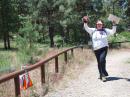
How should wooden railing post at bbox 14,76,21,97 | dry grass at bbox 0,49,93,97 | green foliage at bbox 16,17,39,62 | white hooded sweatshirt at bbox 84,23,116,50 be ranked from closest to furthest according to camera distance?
wooden railing post at bbox 14,76,21,97
dry grass at bbox 0,49,93,97
white hooded sweatshirt at bbox 84,23,116,50
green foliage at bbox 16,17,39,62

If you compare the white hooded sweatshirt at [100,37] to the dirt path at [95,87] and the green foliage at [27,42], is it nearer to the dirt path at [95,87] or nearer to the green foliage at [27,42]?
the dirt path at [95,87]

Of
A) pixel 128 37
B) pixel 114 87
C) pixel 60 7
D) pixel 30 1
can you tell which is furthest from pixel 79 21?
pixel 114 87

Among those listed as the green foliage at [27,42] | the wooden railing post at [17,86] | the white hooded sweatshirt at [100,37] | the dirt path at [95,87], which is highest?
the white hooded sweatshirt at [100,37]

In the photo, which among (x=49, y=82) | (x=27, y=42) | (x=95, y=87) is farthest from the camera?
(x=27, y=42)

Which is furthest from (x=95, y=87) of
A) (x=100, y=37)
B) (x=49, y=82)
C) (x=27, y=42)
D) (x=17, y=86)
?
(x=27, y=42)

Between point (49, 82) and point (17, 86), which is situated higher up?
point (17, 86)

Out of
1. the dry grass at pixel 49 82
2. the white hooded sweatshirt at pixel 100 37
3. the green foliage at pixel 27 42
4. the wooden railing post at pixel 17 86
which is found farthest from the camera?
the green foliage at pixel 27 42

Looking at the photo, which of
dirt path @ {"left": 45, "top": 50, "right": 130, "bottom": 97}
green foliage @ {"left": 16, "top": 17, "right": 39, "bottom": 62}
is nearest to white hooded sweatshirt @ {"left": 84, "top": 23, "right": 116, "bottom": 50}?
dirt path @ {"left": 45, "top": 50, "right": 130, "bottom": 97}

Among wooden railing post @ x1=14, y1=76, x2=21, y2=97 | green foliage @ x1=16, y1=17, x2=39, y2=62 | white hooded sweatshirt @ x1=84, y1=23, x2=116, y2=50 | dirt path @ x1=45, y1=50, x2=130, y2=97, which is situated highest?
white hooded sweatshirt @ x1=84, y1=23, x2=116, y2=50

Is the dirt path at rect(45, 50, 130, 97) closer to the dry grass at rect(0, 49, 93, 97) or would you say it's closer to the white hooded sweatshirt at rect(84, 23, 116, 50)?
the dry grass at rect(0, 49, 93, 97)

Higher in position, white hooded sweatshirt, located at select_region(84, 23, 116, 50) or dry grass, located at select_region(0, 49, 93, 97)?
white hooded sweatshirt, located at select_region(84, 23, 116, 50)

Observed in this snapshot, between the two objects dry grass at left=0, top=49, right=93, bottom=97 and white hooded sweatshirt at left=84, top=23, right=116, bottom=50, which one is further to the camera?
white hooded sweatshirt at left=84, top=23, right=116, bottom=50

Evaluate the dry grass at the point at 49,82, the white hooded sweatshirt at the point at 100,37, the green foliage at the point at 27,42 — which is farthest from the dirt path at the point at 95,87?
the green foliage at the point at 27,42

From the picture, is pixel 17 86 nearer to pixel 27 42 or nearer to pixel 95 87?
pixel 95 87
